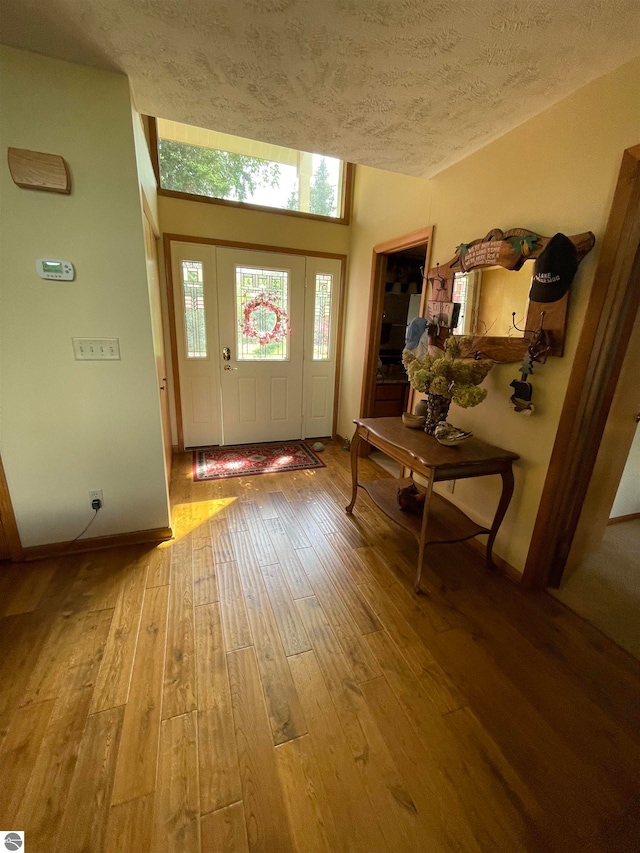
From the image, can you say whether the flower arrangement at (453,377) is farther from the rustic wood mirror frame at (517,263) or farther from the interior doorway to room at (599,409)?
the interior doorway to room at (599,409)

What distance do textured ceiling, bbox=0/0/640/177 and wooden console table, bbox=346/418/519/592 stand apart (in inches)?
65.8

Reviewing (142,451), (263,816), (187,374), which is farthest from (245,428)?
(263,816)

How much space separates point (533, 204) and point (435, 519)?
5.86 ft

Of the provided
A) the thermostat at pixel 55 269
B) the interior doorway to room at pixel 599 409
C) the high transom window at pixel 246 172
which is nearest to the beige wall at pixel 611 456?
the interior doorway to room at pixel 599 409

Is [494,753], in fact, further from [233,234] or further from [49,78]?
[233,234]

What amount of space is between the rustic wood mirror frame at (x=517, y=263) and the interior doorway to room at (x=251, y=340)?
1.81m

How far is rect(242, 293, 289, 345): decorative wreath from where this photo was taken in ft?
11.6

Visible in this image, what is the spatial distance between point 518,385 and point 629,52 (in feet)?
4.39

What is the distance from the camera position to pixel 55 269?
166 cm

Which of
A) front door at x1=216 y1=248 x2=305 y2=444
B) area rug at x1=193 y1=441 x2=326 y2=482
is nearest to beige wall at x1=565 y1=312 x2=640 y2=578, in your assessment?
area rug at x1=193 y1=441 x2=326 y2=482

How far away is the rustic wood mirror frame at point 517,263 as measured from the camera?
5.38 ft

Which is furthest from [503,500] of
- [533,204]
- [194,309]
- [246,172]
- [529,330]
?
[246,172]

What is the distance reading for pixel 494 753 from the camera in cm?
116

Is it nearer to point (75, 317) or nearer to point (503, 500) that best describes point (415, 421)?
point (503, 500)
